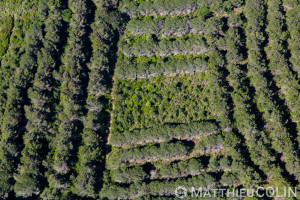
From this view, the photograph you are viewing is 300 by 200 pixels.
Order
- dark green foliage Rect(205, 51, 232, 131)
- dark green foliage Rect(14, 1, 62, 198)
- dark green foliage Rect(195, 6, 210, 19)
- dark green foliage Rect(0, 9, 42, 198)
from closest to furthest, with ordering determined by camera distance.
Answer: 1. dark green foliage Rect(14, 1, 62, 198)
2. dark green foliage Rect(0, 9, 42, 198)
3. dark green foliage Rect(205, 51, 232, 131)
4. dark green foliage Rect(195, 6, 210, 19)

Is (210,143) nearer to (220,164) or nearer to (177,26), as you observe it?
(220,164)

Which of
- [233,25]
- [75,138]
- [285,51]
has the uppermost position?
[233,25]

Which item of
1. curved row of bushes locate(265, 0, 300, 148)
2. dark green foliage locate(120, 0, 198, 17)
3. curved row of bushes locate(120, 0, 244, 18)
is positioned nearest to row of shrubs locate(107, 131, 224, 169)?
curved row of bushes locate(265, 0, 300, 148)

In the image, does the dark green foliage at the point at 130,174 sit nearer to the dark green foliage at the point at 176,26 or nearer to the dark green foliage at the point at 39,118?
the dark green foliage at the point at 39,118

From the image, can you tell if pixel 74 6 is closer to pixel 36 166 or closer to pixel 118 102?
pixel 118 102

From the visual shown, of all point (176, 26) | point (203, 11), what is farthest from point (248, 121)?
point (203, 11)

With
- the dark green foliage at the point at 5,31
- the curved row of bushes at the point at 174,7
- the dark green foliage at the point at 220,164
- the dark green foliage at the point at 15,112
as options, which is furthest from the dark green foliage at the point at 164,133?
the dark green foliage at the point at 5,31

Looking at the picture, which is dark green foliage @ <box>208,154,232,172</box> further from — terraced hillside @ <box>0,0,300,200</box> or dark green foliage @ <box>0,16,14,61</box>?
dark green foliage @ <box>0,16,14,61</box>

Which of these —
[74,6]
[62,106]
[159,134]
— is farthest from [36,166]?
[74,6]
